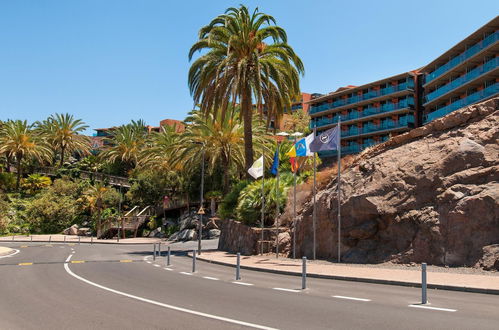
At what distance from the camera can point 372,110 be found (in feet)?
228

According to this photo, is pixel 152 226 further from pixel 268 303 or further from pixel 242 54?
pixel 268 303

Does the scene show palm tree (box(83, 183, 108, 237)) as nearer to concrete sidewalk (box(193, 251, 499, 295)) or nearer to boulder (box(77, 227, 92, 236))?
boulder (box(77, 227, 92, 236))

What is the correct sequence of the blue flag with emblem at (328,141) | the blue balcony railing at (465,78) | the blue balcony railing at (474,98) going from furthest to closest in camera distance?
the blue balcony railing at (465,78), the blue balcony railing at (474,98), the blue flag with emblem at (328,141)

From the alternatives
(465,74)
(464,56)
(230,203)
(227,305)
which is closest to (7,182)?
(230,203)

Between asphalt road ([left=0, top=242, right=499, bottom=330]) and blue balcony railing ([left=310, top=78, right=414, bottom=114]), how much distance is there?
183 ft

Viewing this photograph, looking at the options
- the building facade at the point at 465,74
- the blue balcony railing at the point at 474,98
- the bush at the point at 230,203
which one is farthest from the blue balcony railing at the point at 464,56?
the bush at the point at 230,203

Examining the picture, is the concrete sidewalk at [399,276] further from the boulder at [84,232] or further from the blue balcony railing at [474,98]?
the boulder at [84,232]

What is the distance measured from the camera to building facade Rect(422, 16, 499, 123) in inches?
1843

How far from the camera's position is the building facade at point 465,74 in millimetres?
46812

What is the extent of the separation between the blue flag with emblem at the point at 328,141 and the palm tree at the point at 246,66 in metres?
8.32

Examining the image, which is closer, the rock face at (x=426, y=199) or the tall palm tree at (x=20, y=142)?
the rock face at (x=426, y=199)

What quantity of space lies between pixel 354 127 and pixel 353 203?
53.5 metres

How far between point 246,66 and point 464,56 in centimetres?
3343

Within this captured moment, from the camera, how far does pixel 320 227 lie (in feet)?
74.4
